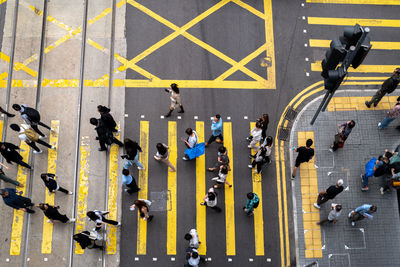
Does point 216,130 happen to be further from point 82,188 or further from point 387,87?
→ point 387,87

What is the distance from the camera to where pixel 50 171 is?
39.5 feet

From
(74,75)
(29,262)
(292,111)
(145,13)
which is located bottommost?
(29,262)

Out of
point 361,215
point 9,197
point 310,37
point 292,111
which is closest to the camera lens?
point 9,197

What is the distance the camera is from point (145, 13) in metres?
14.3

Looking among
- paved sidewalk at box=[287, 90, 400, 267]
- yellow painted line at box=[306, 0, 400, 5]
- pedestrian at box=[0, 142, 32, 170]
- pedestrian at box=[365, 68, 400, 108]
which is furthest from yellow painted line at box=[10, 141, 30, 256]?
yellow painted line at box=[306, 0, 400, 5]

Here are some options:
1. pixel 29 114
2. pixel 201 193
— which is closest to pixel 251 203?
pixel 201 193

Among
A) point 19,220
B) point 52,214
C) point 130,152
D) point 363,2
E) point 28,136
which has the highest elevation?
point 363,2

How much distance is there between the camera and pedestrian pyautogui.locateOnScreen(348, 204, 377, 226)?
10509mm

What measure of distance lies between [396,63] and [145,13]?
35.2 ft

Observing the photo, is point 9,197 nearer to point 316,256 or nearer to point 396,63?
point 316,256

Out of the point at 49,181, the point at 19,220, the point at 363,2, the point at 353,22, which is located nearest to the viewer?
the point at 49,181

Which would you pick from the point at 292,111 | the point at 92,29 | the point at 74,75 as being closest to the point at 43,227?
the point at 74,75

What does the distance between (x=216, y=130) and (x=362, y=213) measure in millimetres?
5439

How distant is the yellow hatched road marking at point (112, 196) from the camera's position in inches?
447
